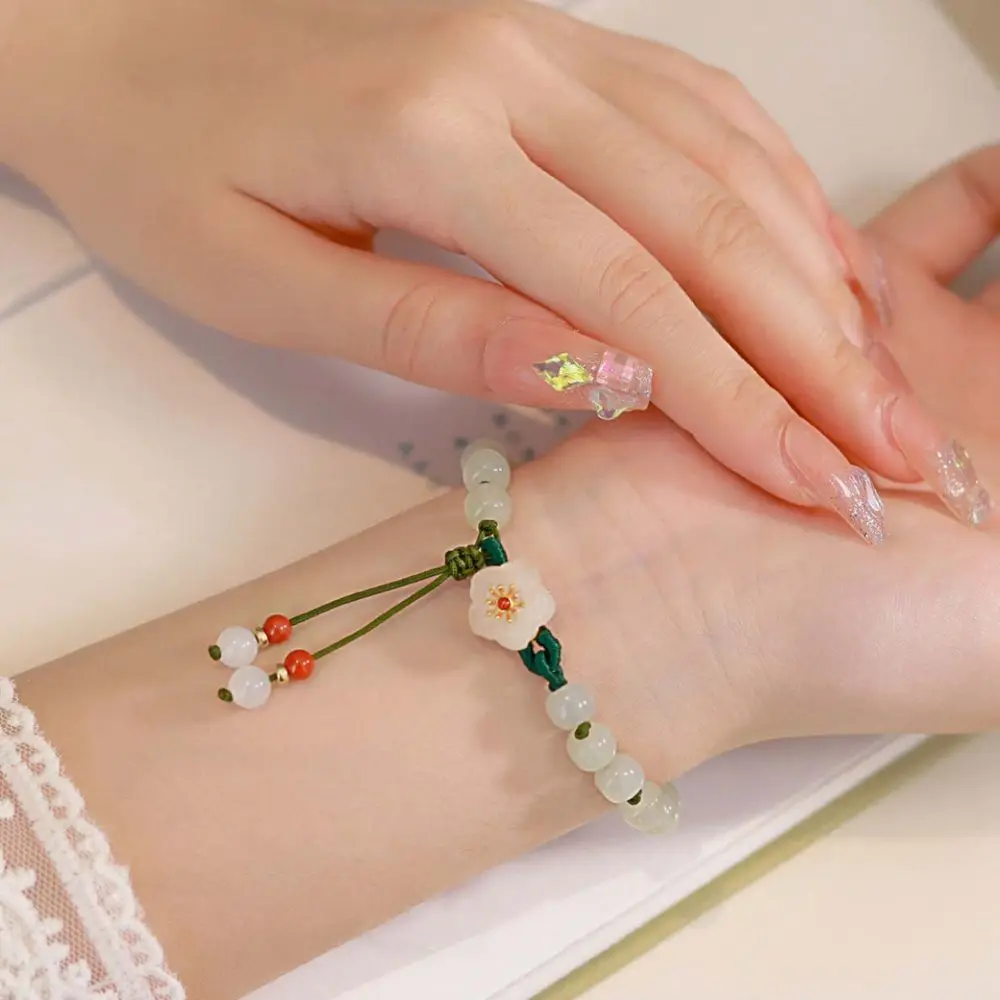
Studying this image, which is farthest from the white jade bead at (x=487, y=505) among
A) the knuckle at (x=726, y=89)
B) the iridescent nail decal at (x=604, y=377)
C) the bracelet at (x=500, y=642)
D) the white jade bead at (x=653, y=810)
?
the knuckle at (x=726, y=89)

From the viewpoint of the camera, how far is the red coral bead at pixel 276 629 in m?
0.67

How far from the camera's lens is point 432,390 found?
83 centimetres

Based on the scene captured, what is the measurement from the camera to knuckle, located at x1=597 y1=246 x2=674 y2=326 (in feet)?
2.13

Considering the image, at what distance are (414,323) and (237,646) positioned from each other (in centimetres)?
24

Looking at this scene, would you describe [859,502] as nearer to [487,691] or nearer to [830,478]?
[830,478]

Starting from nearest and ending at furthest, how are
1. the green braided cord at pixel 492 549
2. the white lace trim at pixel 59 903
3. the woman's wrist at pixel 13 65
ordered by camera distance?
1. the white lace trim at pixel 59 903
2. the green braided cord at pixel 492 549
3. the woman's wrist at pixel 13 65

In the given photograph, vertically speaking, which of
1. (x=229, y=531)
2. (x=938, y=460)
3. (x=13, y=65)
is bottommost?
(x=938, y=460)

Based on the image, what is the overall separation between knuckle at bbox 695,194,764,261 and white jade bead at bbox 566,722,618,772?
1.05ft

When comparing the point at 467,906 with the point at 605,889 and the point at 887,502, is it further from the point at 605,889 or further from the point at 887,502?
the point at 887,502

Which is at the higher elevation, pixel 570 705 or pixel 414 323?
pixel 414 323

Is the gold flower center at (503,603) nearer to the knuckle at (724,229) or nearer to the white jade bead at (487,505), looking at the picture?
the white jade bead at (487,505)

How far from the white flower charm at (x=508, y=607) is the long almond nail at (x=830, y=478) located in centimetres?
18

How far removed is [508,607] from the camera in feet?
2.18

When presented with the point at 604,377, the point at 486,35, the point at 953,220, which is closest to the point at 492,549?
the point at 604,377
